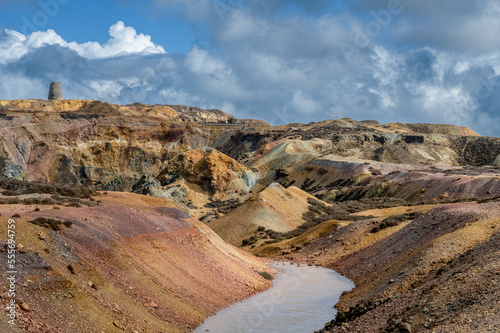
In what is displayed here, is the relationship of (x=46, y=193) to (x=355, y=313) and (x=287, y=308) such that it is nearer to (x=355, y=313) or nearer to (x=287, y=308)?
(x=287, y=308)

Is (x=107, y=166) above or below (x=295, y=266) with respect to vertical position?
above

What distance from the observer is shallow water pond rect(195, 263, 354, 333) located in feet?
65.5

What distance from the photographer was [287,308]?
24078mm

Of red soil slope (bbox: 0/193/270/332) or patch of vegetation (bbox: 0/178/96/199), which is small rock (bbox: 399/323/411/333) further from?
patch of vegetation (bbox: 0/178/96/199)

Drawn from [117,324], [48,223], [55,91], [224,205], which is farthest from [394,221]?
[55,91]

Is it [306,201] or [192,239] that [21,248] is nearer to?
[192,239]

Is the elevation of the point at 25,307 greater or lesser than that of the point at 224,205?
lesser

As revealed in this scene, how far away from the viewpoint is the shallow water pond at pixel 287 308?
1995 centimetres

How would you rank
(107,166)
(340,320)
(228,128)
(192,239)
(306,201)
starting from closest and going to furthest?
1. (340,320)
2. (192,239)
3. (306,201)
4. (107,166)
5. (228,128)

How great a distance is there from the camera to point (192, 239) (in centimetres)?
2909

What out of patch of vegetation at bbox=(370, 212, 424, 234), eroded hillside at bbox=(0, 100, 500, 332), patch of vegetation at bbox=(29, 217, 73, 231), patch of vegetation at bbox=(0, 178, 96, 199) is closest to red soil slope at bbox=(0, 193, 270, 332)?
eroded hillside at bbox=(0, 100, 500, 332)

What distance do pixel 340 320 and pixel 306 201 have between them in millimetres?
47508

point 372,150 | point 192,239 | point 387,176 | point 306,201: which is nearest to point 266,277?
point 192,239

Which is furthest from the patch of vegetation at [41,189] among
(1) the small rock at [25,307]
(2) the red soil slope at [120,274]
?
(1) the small rock at [25,307]
